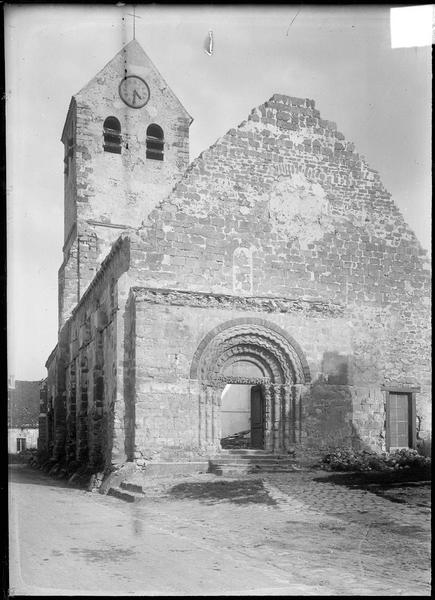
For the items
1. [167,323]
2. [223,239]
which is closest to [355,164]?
[223,239]

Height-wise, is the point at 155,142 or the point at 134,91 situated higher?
the point at 134,91

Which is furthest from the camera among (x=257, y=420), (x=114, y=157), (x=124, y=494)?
(x=114, y=157)

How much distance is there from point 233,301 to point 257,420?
3.72 meters

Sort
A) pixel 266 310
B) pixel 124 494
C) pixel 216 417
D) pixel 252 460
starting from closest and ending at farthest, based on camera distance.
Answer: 1. pixel 124 494
2. pixel 252 460
3. pixel 216 417
4. pixel 266 310

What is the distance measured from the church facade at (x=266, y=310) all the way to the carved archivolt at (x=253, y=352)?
36 millimetres

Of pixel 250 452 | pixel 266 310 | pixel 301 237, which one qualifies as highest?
pixel 301 237

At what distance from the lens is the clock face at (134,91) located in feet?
89.7

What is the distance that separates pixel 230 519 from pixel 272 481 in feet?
9.91

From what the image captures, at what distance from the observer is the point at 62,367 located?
26.6 m

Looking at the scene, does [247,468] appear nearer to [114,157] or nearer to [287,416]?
[287,416]

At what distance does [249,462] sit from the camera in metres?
15.7

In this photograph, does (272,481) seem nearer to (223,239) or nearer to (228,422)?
(223,239)

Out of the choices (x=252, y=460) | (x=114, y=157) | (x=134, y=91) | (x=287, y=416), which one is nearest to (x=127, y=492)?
(x=252, y=460)

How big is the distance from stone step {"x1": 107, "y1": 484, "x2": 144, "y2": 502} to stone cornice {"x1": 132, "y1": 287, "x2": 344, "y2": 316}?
4.57m
